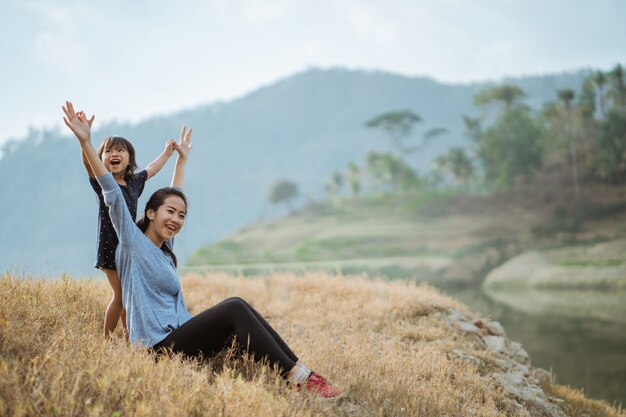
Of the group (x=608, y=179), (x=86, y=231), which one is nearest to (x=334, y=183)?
(x=608, y=179)

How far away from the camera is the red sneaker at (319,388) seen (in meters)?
3.66

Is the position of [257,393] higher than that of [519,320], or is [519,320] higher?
[257,393]

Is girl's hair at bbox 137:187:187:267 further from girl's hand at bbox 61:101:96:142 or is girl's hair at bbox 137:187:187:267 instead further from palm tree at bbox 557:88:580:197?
palm tree at bbox 557:88:580:197

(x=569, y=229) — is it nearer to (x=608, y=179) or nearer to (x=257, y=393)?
(x=608, y=179)

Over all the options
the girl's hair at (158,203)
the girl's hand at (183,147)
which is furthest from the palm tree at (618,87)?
the girl's hair at (158,203)

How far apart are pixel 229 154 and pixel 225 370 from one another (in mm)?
159615

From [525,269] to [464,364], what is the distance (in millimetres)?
31530

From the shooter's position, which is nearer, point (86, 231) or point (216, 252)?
point (216, 252)

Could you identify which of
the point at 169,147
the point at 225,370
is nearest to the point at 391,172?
the point at 169,147

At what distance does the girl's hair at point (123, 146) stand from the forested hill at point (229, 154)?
357 ft

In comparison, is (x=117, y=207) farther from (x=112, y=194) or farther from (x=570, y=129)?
(x=570, y=129)

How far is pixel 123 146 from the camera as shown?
14.7 ft

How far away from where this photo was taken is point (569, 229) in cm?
4275

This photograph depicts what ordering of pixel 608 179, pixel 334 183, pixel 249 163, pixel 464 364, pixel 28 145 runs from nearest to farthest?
pixel 464 364 → pixel 608 179 → pixel 334 183 → pixel 28 145 → pixel 249 163
